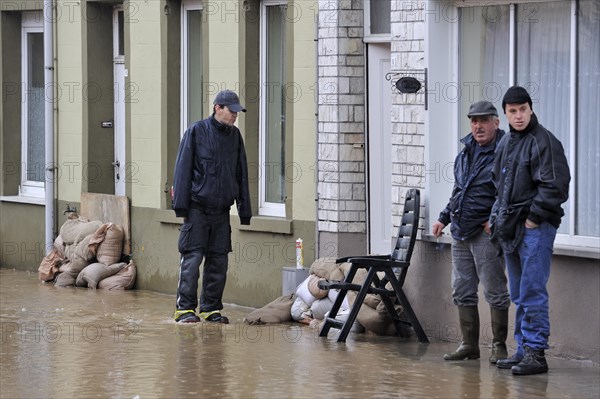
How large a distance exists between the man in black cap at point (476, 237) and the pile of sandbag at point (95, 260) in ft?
21.5

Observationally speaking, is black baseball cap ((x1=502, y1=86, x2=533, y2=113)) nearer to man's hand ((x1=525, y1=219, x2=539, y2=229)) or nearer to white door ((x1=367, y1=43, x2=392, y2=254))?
man's hand ((x1=525, y1=219, x2=539, y2=229))

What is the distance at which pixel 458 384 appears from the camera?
1095 centimetres

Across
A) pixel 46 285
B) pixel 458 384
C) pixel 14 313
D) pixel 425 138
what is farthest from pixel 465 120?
pixel 46 285

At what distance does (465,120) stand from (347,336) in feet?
7.05

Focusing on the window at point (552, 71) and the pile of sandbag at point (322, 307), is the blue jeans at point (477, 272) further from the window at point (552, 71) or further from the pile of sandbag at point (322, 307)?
the pile of sandbag at point (322, 307)

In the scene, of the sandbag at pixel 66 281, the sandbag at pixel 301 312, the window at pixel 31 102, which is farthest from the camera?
the window at pixel 31 102

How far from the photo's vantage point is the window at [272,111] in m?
15.9

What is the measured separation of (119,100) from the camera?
18828 mm

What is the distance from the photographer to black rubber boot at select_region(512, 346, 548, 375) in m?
11.1

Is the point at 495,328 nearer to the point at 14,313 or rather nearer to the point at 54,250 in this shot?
the point at 14,313

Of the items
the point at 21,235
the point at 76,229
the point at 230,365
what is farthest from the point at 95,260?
the point at 230,365

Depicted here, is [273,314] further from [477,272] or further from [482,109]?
[482,109]

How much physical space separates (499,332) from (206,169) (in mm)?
3607

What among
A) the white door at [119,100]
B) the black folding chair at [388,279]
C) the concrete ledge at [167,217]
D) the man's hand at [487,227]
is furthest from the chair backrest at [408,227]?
the white door at [119,100]
